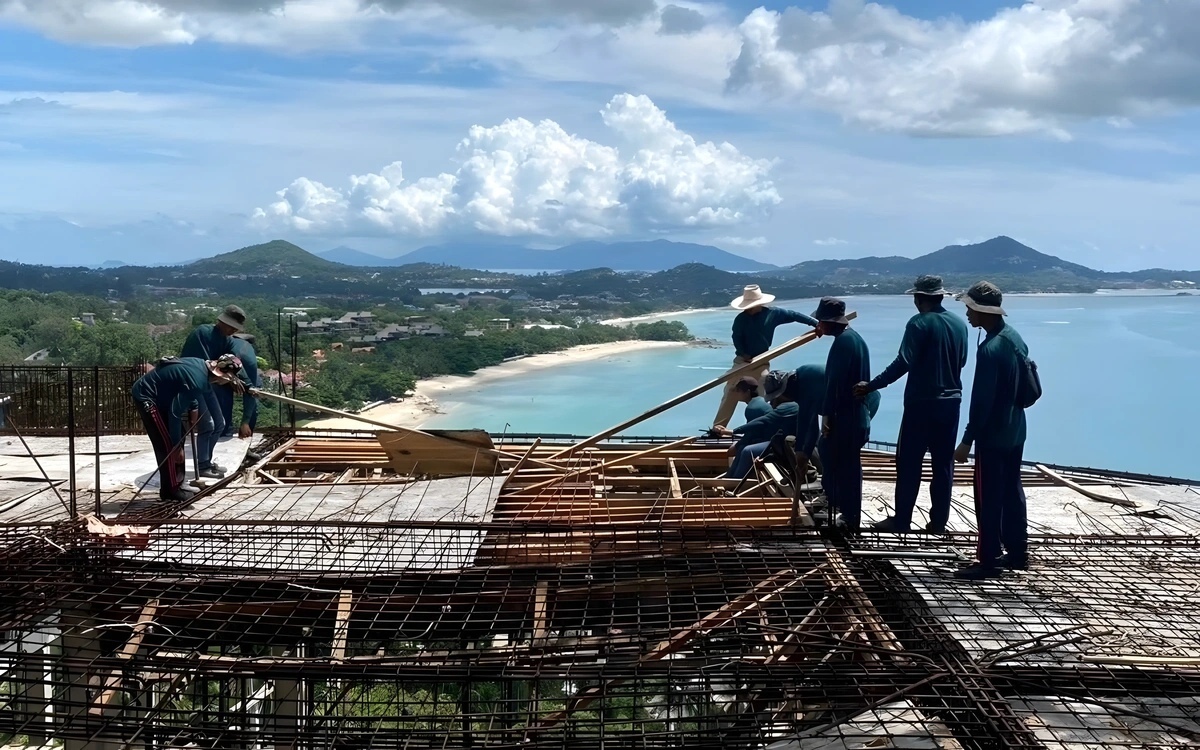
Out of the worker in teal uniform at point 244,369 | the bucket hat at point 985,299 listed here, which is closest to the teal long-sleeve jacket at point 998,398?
the bucket hat at point 985,299

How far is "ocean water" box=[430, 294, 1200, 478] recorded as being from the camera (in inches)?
1561

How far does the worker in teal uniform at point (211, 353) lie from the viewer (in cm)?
823

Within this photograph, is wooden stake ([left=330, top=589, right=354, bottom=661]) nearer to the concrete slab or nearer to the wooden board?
the wooden board

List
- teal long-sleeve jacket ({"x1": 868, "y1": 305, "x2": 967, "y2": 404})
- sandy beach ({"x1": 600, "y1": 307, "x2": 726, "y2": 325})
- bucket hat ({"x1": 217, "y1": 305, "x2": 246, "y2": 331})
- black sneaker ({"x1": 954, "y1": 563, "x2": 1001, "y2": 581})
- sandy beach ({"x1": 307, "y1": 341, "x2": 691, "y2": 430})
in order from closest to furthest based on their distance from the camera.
A: black sneaker ({"x1": 954, "y1": 563, "x2": 1001, "y2": 581}) < teal long-sleeve jacket ({"x1": 868, "y1": 305, "x2": 967, "y2": 404}) < bucket hat ({"x1": 217, "y1": 305, "x2": 246, "y2": 331}) < sandy beach ({"x1": 307, "y1": 341, "x2": 691, "y2": 430}) < sandy beach ({"x1": 600, "y1": 307, "x2": 726, "y2": 325})

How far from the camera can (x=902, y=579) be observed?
5.57 m

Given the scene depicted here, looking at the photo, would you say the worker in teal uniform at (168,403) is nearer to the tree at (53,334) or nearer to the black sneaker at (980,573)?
the black sneaker at (980,573)

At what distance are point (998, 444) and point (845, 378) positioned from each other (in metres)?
1.13

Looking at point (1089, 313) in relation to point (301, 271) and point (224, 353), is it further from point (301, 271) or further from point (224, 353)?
point (224, 353)

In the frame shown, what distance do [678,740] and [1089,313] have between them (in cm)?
9538

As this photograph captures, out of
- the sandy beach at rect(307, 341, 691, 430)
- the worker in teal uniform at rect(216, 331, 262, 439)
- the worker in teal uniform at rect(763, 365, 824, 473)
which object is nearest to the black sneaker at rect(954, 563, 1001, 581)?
the worker in teal uniform at rect(763, 365, 824, 473)

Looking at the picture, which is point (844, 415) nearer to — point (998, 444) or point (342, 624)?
point (998, 444)

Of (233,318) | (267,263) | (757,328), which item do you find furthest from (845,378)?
(267,263)

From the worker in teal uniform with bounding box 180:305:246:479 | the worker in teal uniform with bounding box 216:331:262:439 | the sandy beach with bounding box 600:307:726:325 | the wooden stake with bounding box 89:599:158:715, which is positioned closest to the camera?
the wooden stake with bounding box 89:599:158:715

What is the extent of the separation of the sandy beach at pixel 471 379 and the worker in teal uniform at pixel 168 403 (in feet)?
75.7
